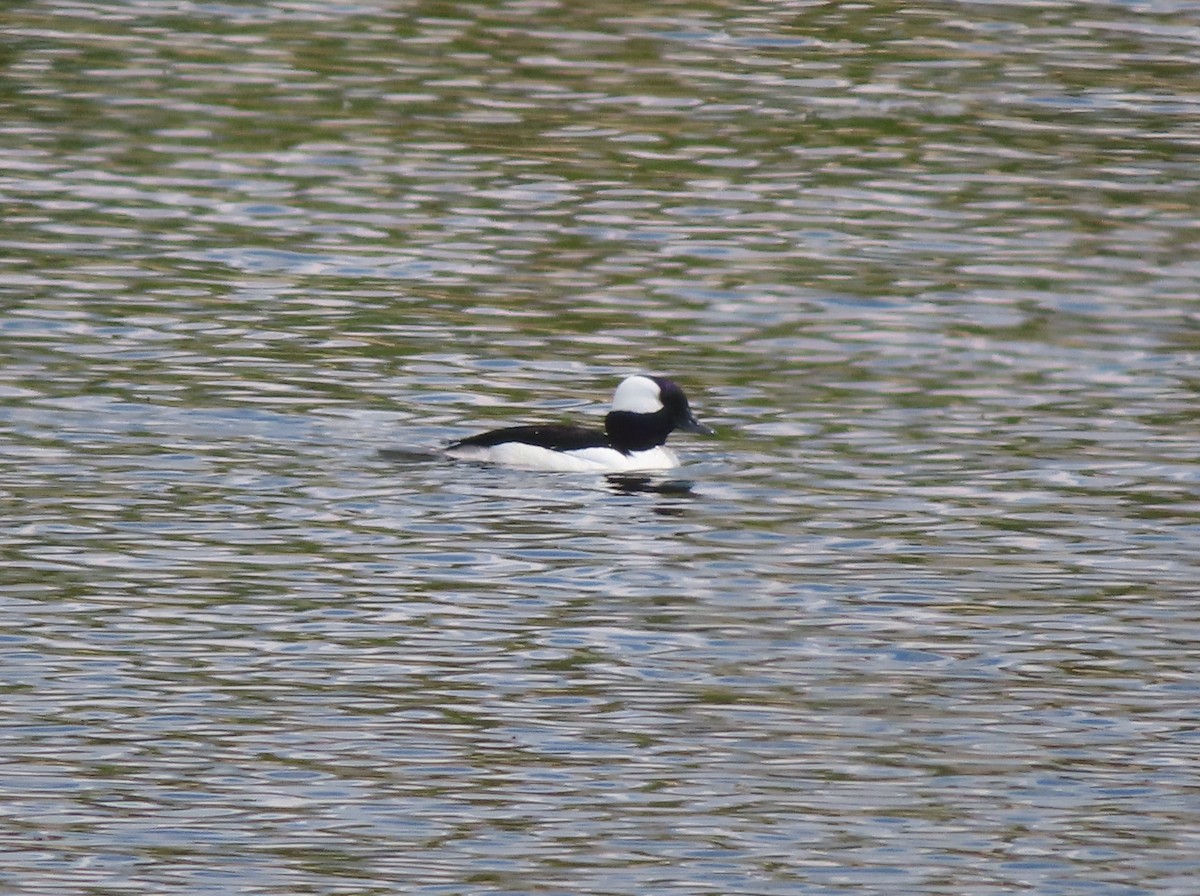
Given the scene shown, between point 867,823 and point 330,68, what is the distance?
1814 centimetres

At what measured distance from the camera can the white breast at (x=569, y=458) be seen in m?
16.8

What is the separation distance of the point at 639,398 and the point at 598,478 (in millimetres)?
592

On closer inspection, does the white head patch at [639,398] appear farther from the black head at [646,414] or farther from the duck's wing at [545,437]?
the duck's wing at [545,437]

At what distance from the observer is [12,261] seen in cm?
2119

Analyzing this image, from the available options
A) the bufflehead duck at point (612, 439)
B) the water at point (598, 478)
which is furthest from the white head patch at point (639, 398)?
the water at point (598, 478)

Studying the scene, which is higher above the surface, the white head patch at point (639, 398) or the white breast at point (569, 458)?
the white head patch at point (639, 398)

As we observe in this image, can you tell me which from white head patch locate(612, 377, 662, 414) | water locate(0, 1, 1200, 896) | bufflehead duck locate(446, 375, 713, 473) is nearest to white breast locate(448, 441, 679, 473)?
bufflehead duck locate(446, 375, 713, 473)

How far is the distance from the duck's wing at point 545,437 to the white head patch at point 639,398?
0.25 m

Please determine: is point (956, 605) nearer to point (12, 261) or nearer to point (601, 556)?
point (601, 556)

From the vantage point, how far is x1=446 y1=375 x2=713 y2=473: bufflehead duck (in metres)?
16.8

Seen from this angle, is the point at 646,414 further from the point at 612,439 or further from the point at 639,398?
the point at 612,439

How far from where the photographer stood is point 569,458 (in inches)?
681

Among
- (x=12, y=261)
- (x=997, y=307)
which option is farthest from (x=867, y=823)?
(x=12, y=261)

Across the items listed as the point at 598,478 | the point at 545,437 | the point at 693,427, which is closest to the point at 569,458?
the point at 598,478
